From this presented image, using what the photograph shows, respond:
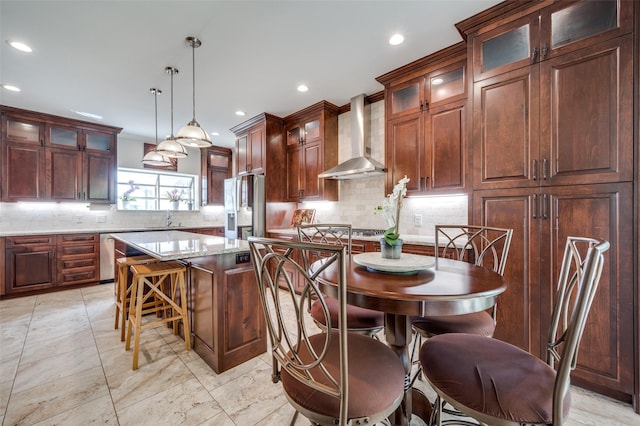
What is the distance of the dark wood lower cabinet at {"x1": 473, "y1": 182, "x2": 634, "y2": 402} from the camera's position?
1.63 m

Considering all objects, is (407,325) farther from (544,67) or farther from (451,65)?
(451,65)

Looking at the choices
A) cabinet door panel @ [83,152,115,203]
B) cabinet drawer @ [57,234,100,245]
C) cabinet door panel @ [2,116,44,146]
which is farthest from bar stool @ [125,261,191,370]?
cabinet door panel @ [2,116,44,146]

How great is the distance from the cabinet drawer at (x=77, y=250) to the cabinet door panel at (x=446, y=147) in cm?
517

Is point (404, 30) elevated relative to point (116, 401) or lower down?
elevated

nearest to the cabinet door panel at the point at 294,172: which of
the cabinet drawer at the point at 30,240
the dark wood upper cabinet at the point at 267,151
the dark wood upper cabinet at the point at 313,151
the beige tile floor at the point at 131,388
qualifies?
the dark wood upper cabinet at the point at 313,151

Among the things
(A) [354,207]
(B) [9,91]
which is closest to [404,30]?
(A) [354,207]

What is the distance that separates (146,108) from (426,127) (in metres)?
3.93

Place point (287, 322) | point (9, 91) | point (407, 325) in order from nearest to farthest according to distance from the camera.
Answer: point (407, 325), point (287, 322), point (9, 91)

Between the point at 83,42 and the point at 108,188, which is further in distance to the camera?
the point at 108,188

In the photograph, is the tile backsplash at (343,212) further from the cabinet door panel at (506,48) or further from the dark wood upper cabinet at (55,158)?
the cabinet door panel at (506,48)

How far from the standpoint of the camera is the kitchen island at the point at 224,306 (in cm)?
196

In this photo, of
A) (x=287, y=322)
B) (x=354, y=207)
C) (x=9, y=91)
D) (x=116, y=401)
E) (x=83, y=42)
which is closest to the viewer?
Result: (x=116, y=401)

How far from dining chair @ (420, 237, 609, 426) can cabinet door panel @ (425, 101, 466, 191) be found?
1590 mm

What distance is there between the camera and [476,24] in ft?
7.23
